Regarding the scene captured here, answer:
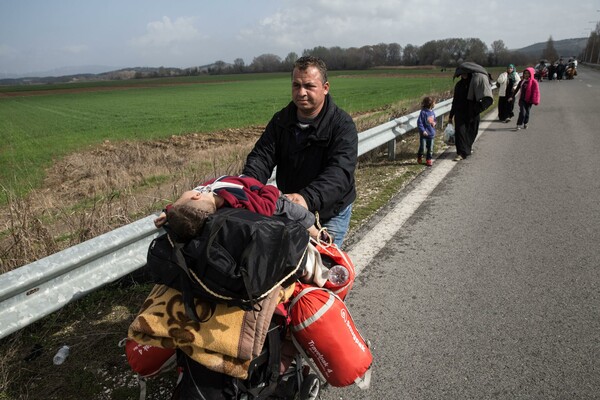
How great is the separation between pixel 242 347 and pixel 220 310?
0.17 metres

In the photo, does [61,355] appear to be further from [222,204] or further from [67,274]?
[222,204]

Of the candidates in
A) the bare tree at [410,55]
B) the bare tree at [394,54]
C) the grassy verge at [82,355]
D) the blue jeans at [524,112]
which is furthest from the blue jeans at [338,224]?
the bare tree at [394,54]

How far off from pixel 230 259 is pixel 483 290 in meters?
2.59

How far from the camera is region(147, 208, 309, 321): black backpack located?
160cm

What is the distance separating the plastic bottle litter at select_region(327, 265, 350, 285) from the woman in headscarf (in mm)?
6400

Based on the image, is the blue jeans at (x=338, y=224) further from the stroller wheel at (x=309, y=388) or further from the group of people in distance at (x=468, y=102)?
the group of people in distance at (x=468, y=102)

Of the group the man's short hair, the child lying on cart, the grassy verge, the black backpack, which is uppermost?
the man's short hair

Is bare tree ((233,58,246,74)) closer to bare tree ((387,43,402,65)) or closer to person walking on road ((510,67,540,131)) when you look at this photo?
bare tree ((387,43,402,65))

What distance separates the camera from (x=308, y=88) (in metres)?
2.64

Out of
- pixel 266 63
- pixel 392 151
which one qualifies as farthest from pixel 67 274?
pixel 266 63

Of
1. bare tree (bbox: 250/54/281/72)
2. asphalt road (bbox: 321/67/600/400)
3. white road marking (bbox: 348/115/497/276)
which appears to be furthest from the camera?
bare tree (bbox: 250/54/281/72)

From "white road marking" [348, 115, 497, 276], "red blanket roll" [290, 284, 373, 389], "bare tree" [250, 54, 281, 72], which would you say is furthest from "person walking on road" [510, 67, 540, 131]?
"bare tree" [250, 54, 281, 72]

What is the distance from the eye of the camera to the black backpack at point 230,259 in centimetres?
160

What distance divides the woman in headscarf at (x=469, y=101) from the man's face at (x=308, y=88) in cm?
602
